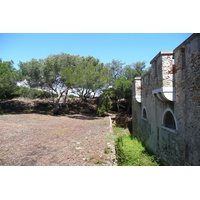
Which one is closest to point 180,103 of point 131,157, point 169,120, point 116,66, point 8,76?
point 169,120

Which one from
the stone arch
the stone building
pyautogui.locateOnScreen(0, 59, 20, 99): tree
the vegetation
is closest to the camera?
the stone building

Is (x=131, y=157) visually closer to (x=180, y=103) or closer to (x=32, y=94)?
(x=180, y=103)

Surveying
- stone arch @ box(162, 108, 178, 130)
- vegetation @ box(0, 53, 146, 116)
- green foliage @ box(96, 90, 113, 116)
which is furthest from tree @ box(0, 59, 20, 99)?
stone arch @ box(162, 108, 178, 130)

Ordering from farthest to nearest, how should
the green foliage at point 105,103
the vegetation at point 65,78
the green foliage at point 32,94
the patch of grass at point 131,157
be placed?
the green foliage at point 32,94
the green foliage at point 105,103
the vegetation at point 65,78
the patch of grass at point 131,157

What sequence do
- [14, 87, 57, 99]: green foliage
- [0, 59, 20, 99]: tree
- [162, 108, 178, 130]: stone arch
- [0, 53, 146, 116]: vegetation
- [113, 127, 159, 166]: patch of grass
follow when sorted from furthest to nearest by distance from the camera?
→ 1. [14, 87, 57, 99]: green foliage
2. [0, 53, 146, 116]: vegetation
3. [0, 59, 20, 99]: tree
4. [162, 108, 178, 130]: stone arch
5. [113, 127, 159, 166]: patch of grass

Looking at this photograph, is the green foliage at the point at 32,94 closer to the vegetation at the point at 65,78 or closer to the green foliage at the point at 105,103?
the vegetation at the point at 65,78

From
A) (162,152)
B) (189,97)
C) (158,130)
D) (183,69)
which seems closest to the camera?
(189,97)

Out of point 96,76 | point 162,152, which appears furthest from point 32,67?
point 162,152

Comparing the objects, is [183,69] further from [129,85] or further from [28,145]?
[129,85]

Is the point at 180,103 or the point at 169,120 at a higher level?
the point at 180,103

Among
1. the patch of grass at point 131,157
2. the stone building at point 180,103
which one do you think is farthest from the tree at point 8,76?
the stone building at point 180,103

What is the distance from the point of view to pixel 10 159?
4492 millimetres

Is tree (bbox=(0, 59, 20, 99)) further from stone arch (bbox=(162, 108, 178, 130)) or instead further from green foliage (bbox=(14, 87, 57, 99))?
stone arch (bbox=(162, 108, 178, 130))

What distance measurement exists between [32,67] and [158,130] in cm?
1505
